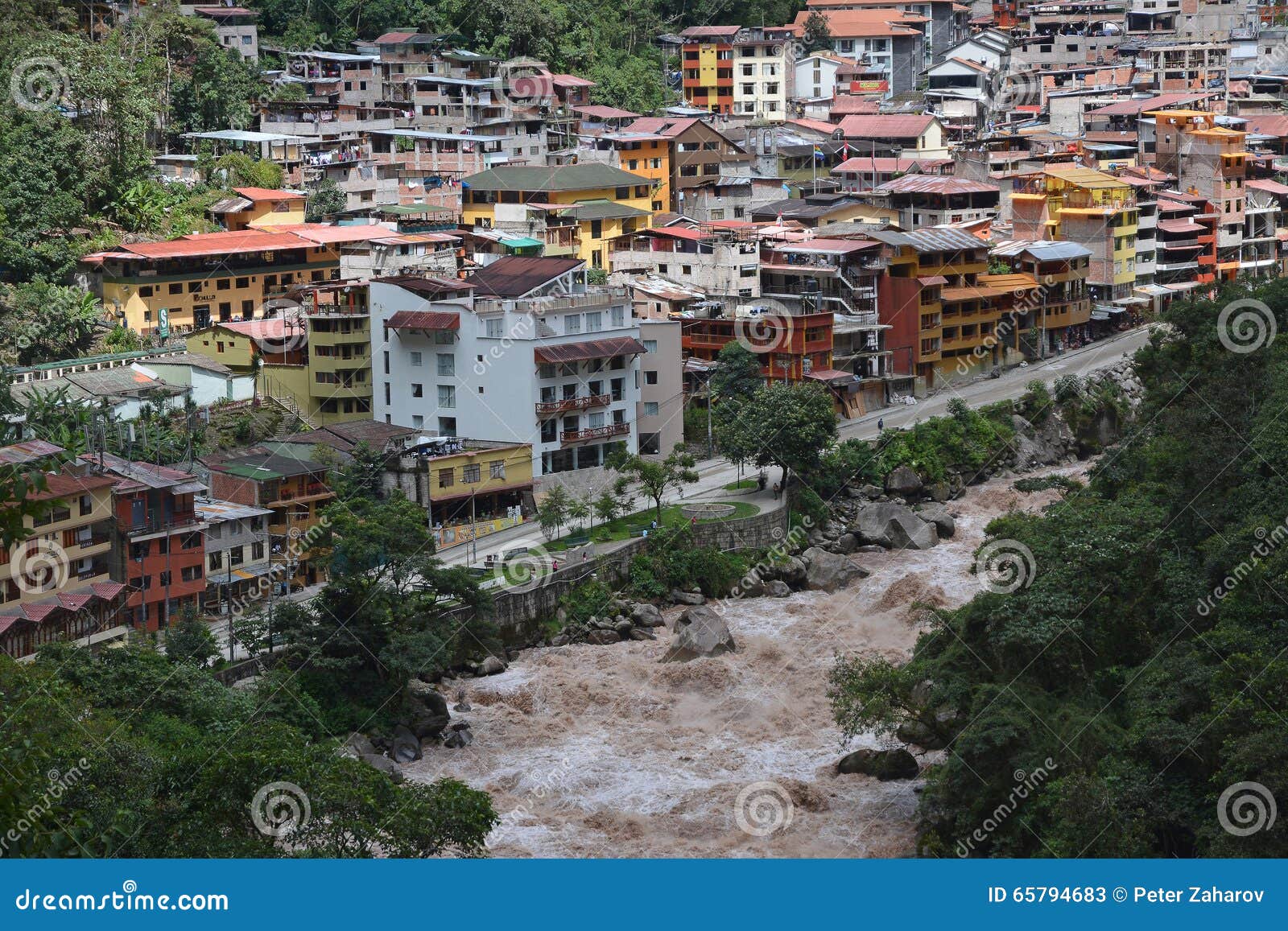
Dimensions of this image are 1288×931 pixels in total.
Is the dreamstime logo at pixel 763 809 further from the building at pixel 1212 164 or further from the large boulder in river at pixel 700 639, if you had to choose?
the building at pixel 1212 164

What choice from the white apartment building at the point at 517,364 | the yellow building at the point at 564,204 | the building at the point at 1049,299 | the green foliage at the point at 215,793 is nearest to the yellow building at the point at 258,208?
the yellow building at the point at 564,204

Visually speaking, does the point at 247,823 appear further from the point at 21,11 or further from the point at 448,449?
the point at 21,11

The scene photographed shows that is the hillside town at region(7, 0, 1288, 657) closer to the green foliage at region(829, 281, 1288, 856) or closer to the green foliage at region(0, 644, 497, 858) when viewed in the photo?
the green foliage at region(0, 644, 497, 858)

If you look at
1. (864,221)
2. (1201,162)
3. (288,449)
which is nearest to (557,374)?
(288,449)

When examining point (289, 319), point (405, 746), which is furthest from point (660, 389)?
point (405, 746)

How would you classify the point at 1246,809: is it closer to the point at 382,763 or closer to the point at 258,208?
the point at 382,763

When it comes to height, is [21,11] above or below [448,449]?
above

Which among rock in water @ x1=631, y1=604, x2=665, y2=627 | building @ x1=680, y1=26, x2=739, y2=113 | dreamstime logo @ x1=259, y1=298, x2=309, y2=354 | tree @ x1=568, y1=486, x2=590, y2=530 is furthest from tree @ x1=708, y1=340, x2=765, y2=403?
building @ x1=680, y1=26, x2=739, y2=113
